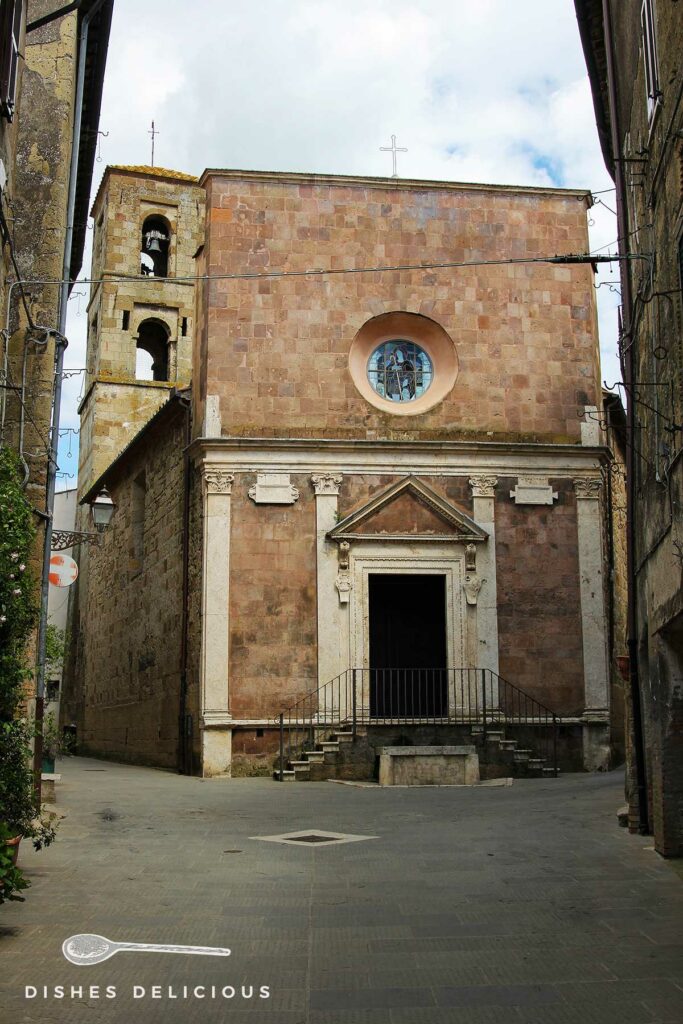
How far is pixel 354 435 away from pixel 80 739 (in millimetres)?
14766

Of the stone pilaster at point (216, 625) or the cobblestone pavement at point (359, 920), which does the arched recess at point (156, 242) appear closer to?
the stone pilaster at point (216, 625)

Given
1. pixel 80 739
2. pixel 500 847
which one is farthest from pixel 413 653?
pixel 80 739

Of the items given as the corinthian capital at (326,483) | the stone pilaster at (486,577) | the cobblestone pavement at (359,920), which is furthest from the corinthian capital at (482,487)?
the cobblestone pavement at (359,920)

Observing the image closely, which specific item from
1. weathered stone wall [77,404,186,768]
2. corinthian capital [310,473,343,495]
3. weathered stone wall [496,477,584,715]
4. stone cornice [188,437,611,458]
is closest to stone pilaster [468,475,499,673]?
weathered stone wall [496,477,584,715]

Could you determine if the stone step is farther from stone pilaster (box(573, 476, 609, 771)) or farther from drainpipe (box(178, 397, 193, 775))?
Result: stone pilaster (box(573, 476, 609, 771))

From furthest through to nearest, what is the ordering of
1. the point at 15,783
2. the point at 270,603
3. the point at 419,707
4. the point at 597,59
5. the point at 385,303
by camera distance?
the point at 385,303 → the point at 419,707 → the point at 270,603 → the point at 597,59 → the point at 15,783

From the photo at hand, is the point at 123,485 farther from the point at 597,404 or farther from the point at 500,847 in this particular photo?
the point at 500,847

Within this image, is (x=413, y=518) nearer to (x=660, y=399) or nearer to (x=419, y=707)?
(x=419, y=707)

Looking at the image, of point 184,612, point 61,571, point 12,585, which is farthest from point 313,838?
point 184,612

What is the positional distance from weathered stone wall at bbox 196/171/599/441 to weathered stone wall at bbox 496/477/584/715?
1.50 meters

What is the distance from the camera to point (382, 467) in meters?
20.3

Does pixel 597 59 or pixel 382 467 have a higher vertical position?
pixel 597 59

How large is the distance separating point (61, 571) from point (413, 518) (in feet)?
23.9

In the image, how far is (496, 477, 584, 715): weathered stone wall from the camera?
65.6 ft
